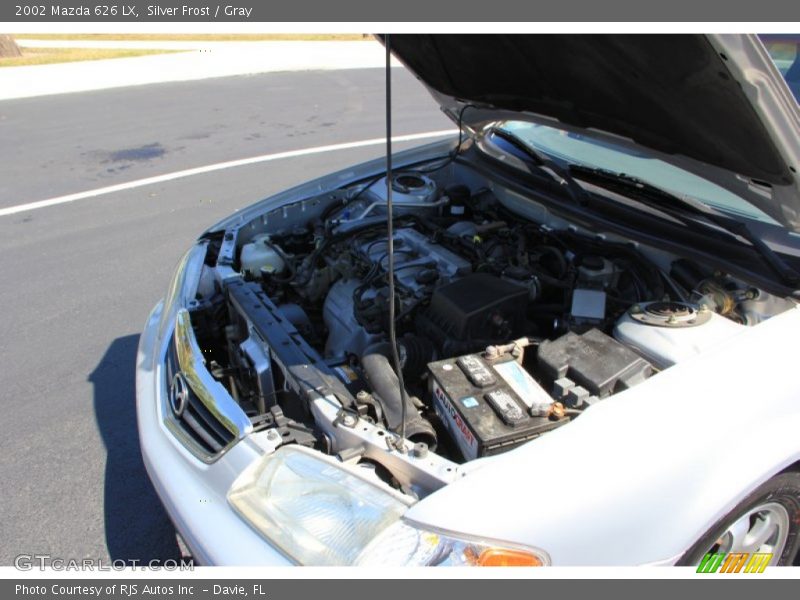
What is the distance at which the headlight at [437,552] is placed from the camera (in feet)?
5.01

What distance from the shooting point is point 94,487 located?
2.85 m

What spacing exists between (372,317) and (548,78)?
1258 millimetres

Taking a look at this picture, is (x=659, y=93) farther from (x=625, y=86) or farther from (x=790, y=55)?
(x=790, y=55)

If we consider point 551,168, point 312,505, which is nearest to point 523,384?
point 312,505

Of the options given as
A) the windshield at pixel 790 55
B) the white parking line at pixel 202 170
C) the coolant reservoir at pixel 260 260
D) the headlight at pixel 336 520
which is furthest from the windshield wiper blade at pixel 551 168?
the white parking line at pixel 202 170

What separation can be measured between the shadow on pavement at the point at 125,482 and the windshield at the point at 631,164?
2.61 m

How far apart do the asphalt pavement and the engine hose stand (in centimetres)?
120

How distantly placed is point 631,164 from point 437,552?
2141 millimetres

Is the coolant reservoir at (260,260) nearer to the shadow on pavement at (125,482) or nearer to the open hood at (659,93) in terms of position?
the shadow on pavement at (125,482)

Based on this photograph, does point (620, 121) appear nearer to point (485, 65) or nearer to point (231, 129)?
point (485, 65)

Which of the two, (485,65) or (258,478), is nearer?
(258,478)

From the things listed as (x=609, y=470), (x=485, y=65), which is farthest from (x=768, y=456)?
(x=485, y=65)

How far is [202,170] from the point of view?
7.29 metres

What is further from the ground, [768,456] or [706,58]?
[706,58]
